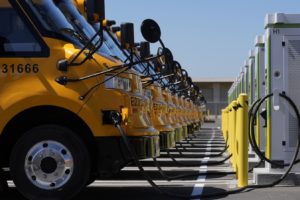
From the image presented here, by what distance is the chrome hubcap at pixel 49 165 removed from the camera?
22.3ft

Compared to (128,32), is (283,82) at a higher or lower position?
lower

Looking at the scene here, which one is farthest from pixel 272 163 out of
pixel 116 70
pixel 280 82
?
pixel 116 70

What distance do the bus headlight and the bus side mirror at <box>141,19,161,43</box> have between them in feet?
1.85

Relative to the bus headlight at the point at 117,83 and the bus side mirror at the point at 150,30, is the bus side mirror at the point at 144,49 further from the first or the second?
the bus side mirror at the point at 150,30

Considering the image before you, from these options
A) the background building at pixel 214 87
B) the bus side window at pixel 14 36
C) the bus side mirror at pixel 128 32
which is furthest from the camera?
the background building at pixel 214 87

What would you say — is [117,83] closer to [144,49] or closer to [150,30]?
[150,30]

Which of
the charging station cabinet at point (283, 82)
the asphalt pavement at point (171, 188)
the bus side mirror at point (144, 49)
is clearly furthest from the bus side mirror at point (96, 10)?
the bus side mirror at point (144, 49)

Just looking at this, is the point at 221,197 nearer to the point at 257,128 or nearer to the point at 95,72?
the point at 95,72

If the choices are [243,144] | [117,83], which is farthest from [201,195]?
[117,83]

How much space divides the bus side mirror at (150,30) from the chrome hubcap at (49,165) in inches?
59.1

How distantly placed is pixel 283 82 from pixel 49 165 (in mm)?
3996

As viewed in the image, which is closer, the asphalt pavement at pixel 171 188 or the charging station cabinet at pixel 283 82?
the asphalt pavement at pixel 171 188

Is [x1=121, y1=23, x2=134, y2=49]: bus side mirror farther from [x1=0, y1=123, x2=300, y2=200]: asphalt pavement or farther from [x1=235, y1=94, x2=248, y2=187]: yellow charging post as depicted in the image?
[x1=235, y1=94, x2=248, y2=187]: yellow charging post

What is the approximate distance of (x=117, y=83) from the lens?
23.6ft
